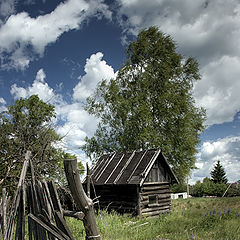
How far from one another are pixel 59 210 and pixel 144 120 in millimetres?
17750

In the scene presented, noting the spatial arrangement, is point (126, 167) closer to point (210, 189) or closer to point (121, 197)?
point (121, 197)

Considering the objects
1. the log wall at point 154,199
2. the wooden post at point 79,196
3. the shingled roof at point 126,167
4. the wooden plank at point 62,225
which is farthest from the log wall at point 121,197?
the wooden post at point 79,196

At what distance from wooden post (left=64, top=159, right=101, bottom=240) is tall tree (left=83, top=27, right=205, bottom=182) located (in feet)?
55.7

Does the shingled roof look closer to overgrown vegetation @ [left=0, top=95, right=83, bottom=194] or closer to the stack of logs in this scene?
overgrown vegetation @ [left=0, top=95, right=83, bottom=194]

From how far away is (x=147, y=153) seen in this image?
17359 millimetres

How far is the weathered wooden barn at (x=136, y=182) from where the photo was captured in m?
15.8

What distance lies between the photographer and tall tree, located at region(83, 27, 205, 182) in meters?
22.9

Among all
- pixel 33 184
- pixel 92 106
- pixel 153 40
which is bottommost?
pixel 33 184

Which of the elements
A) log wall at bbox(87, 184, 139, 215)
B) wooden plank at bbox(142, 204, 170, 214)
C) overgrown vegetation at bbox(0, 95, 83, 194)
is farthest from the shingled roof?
overgrown vegetation at bbox(0, 95, 83, 194)

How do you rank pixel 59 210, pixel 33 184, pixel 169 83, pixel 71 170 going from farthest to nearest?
pixel 169 83 < pixel 33 184 < pixel 59 210 < pixel 71 170

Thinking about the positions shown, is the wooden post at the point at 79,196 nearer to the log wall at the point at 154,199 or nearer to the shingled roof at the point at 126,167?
the shingled roof at the point at 126,167

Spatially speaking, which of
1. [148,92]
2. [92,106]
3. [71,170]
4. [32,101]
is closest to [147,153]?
[148,92]

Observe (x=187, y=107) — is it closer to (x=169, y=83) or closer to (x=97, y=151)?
(x=169, y=83)

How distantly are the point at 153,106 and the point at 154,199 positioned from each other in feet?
30.0
